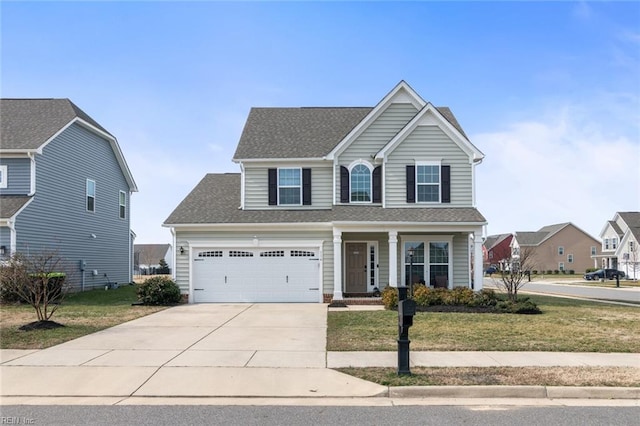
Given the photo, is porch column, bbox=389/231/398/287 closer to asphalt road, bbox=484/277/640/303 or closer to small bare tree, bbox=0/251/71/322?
asphalt road, bbox=484/277/640/303

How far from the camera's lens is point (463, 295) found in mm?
17453

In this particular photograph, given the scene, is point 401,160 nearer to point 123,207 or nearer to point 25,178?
point 25,178

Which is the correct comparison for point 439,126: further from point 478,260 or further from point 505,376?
point 505,376

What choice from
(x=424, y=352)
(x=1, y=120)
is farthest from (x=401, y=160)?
(x=1, y=120)

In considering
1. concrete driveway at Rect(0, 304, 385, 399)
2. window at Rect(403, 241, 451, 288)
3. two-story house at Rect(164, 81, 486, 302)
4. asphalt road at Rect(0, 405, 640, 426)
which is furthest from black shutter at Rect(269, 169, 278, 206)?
asphalt road at Rect(0, 405, 640, 426)

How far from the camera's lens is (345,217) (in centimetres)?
1980

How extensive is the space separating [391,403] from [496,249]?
86146 millimetres

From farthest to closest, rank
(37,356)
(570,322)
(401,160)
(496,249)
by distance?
(496,249), (401,160), (570,322), (37,356)

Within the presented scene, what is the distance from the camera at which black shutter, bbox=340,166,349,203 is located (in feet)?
68.7

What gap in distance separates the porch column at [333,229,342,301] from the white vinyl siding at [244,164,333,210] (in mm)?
A: 2138

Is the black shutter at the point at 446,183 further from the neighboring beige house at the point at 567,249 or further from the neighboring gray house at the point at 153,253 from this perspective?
the neighboring gray house at the point at 153,253

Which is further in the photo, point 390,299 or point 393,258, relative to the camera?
point 393,258

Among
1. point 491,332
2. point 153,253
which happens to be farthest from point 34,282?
point 153,253

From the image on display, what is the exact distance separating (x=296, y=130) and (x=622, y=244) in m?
52.8
